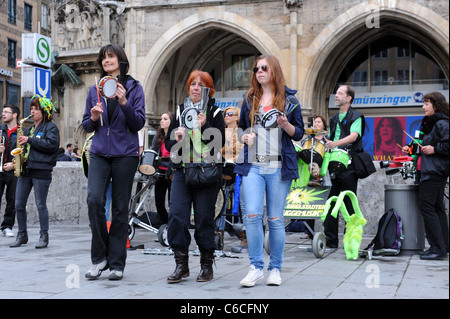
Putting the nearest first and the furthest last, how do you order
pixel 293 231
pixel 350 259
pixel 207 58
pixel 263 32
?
pixel 350 259 < pixel 293 231 < pixel 263 32 < pixel 207 58

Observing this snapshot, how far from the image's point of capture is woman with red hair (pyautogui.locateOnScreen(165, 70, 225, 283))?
5422 millimetres

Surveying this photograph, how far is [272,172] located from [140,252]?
10.0 ft

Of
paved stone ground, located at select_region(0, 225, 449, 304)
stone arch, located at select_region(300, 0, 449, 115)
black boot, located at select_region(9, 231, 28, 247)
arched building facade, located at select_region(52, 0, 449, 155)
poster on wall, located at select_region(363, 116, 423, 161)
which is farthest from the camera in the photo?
poster on wall, located at select_region(363, 116, 423, 161)

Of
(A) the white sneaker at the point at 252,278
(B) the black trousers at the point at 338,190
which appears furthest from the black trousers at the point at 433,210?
(A) the white sneaker at the point at 252,278

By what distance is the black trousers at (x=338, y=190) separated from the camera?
7617mm

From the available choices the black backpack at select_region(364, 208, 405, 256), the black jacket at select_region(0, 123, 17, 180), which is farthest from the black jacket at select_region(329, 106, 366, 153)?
the black jacket at select_region(0, 123, 17, 180)

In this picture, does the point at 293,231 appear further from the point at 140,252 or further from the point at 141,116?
the point at 141,116

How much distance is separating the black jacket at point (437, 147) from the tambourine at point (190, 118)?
2.92 meters

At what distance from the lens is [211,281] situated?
17.7 ft

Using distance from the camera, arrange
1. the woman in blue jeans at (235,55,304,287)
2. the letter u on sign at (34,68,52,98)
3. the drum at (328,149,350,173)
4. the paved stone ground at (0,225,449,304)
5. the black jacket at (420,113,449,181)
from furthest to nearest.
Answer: the letter u on sign at (34,68,52,98) → the drum at (328,149,350,173) → the black jacket at (420,113,449,181) → the woman in blue jeans at (235,55,304,287) → the paved stone ground at (0,225,449,304)

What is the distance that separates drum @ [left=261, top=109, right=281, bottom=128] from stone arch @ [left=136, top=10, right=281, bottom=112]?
50.2 ft

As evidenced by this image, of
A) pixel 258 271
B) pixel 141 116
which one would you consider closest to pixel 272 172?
pixel 258 271

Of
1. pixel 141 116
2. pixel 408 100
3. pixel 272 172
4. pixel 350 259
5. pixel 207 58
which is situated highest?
pixel 207 58

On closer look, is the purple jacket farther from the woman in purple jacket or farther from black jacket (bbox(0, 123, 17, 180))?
black jacket (bbox(0, 123, 17, 180))
